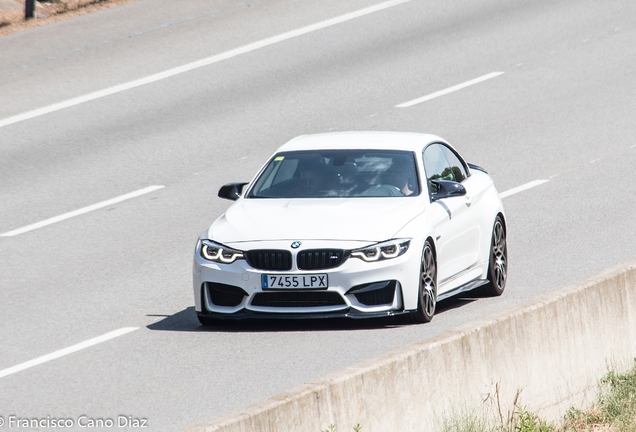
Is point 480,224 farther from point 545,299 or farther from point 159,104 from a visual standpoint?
point 159,104

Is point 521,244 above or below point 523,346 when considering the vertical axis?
below

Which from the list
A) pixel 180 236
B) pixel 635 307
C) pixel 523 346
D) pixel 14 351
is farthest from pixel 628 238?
pixel 14 351

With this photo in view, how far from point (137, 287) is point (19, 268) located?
161cm

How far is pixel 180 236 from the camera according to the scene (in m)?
14.5

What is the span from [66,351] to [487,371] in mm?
3518

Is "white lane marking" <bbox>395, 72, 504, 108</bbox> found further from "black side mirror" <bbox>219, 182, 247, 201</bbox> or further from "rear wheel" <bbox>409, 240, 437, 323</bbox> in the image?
"rear wheel" <bbox>409, 240, 437, 323</bbox>

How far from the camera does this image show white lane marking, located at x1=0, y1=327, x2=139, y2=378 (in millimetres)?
9469

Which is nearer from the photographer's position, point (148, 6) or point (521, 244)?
point (521, 244)

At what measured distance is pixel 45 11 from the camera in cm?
2369

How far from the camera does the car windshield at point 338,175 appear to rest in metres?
11.1

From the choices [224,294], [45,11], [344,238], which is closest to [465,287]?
[344,238]

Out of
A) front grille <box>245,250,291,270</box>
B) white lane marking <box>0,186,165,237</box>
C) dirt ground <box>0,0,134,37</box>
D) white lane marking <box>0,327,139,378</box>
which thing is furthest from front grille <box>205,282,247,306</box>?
dirt ground <box>0,0,134,37</box>

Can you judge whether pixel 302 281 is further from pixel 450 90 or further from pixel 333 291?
pixel 450 90

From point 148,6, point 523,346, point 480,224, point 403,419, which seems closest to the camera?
point 403,419
